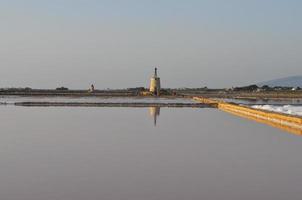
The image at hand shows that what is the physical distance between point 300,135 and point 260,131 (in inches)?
53.8

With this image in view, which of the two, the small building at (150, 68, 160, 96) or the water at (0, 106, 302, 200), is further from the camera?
the small building at (150, 68, 160, 96)

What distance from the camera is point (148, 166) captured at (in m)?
7.36

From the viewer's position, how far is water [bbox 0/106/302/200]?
5.75 m

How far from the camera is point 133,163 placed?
7609mm

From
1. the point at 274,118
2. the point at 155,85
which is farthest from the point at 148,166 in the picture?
the point at 155,85

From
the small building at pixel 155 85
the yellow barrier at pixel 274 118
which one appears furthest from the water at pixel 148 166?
the small building at pixel 155 85

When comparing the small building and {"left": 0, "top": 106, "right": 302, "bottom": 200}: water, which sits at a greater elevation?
the small building

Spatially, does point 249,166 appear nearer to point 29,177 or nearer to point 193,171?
point 193,171

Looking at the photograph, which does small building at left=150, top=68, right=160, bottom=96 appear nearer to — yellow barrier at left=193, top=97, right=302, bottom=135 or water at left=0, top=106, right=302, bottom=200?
yellow barrier at left=193, top=97, right=302, bottom=135

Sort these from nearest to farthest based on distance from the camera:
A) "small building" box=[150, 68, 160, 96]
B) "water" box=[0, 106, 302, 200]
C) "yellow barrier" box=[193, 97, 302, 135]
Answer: "water" box=[0, 106, 302, 200] → "yellow barrier" box=[193, 97, 302, 135] → "small building" box=[150, 68, 160, 96]

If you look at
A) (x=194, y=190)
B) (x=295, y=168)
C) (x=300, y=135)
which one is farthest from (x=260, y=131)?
(x=194, y=190)

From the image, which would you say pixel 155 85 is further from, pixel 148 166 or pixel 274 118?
pixel 148 166

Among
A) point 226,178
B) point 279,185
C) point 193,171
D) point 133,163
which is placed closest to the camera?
point 279,185

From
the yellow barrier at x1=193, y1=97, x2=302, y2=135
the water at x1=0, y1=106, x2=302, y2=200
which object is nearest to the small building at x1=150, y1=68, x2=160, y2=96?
the yellow barrier at x1=193, y1=97, x2=302, y2=135
